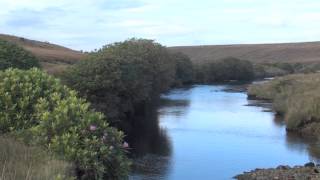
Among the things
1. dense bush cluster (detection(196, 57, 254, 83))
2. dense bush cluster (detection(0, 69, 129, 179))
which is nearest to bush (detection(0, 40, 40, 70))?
dense bush cluster (detection(0, 69, 129, 179))

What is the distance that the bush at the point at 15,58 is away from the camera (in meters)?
35.0

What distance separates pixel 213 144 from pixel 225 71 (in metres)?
79.2

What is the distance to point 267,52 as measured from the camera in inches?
7288

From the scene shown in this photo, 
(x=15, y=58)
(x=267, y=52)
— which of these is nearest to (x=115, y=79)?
(x=15, y=58)

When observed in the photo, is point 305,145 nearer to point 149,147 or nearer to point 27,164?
point 149,147

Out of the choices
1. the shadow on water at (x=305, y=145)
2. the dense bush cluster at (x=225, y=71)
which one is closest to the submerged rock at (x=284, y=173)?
the shadow on water at (x=305, y=145)

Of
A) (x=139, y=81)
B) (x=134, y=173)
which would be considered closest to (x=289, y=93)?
(x=139, y=81)

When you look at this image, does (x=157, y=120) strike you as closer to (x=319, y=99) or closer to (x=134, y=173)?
(x=319, y=99)

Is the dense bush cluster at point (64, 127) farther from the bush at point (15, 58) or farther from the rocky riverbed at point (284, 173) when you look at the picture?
the bush at point (15, 58)

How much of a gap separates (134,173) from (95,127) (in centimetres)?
1672

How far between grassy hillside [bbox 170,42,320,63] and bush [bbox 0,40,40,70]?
5177 inches

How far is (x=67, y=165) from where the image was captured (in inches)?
368

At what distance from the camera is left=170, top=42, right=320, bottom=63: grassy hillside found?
570 ft

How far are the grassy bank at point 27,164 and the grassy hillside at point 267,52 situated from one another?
516ft
